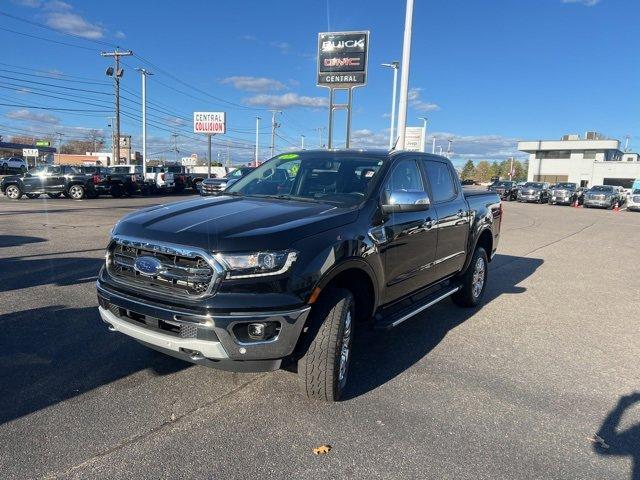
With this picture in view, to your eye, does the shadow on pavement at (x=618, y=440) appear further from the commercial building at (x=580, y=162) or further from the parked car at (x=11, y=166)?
Result: the commercial building at (x=580, y=162)

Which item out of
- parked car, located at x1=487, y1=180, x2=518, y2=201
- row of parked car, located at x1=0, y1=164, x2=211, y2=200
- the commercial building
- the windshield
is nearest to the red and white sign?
row of parked car, located at x1=0, y1=164, x2=211, y2=200

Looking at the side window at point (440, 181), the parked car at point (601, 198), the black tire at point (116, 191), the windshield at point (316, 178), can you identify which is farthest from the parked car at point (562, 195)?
the windshield at point (316, 178)

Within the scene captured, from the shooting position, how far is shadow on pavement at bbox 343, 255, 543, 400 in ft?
12.9

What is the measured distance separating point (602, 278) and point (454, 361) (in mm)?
5629

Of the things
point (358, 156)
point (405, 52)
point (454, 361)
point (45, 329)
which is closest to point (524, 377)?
point (454, 361)

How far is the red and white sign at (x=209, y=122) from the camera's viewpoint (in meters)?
44.1

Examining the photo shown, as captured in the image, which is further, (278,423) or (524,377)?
(524,377)

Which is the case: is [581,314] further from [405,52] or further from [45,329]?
[405,52]

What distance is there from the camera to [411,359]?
4367mm

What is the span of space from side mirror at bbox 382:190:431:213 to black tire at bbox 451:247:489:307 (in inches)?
92.7

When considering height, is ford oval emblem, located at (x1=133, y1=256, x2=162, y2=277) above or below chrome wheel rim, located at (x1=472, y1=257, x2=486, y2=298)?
above

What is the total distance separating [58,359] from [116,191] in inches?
912

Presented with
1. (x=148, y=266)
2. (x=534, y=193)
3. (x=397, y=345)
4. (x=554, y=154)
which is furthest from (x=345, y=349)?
(x=554, y=154)

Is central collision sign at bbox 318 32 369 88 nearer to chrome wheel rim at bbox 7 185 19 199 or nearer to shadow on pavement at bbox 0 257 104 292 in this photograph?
chrome wheel rim at bbox 7 185 19 199
